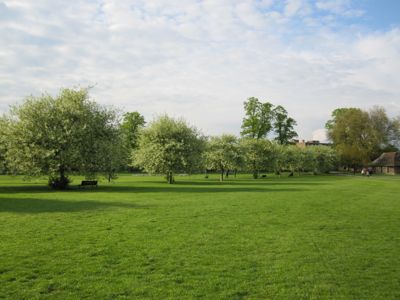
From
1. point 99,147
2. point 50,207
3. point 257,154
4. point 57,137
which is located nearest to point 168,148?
point 99,147

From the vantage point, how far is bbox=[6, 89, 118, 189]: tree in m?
33.2

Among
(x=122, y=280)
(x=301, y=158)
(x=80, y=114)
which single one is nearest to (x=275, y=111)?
(x=301, y=158)

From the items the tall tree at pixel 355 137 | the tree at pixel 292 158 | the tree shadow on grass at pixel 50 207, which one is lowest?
the tree shadow on grass at pixel 50 207

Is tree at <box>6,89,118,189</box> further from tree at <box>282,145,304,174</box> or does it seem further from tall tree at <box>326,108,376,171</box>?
tall tree at <box>326,108,376,171</box>

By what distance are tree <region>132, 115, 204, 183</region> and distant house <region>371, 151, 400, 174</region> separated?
73213 mm

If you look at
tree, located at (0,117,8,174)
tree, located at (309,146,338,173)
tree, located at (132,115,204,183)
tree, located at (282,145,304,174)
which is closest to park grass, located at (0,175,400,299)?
tree, located at (0,117,8,174)

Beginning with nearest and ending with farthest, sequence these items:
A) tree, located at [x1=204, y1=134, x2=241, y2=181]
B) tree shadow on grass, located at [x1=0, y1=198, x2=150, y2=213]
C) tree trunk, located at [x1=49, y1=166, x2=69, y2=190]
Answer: tree shadow on grass, located at [x1=0, y1=198, x2=150, y2=213]
tree trunk, located at [x1=49, y1=166, x2=69, y2=190]
tree, located at [x1=204, y1=134, x2=241, y2=181]

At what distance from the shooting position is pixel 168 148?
47250mm

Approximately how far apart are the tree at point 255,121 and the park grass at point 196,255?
80.1 meters

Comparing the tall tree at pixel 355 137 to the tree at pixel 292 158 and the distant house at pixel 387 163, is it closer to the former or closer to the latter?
the distant house at pixel 387 163

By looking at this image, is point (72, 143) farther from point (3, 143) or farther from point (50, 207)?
point (50, 207)

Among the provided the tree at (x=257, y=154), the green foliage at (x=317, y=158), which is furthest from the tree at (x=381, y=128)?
the tree at (x=257, y=154)

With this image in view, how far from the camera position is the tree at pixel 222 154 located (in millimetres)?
65875

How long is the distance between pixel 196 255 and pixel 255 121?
89.1 metres
